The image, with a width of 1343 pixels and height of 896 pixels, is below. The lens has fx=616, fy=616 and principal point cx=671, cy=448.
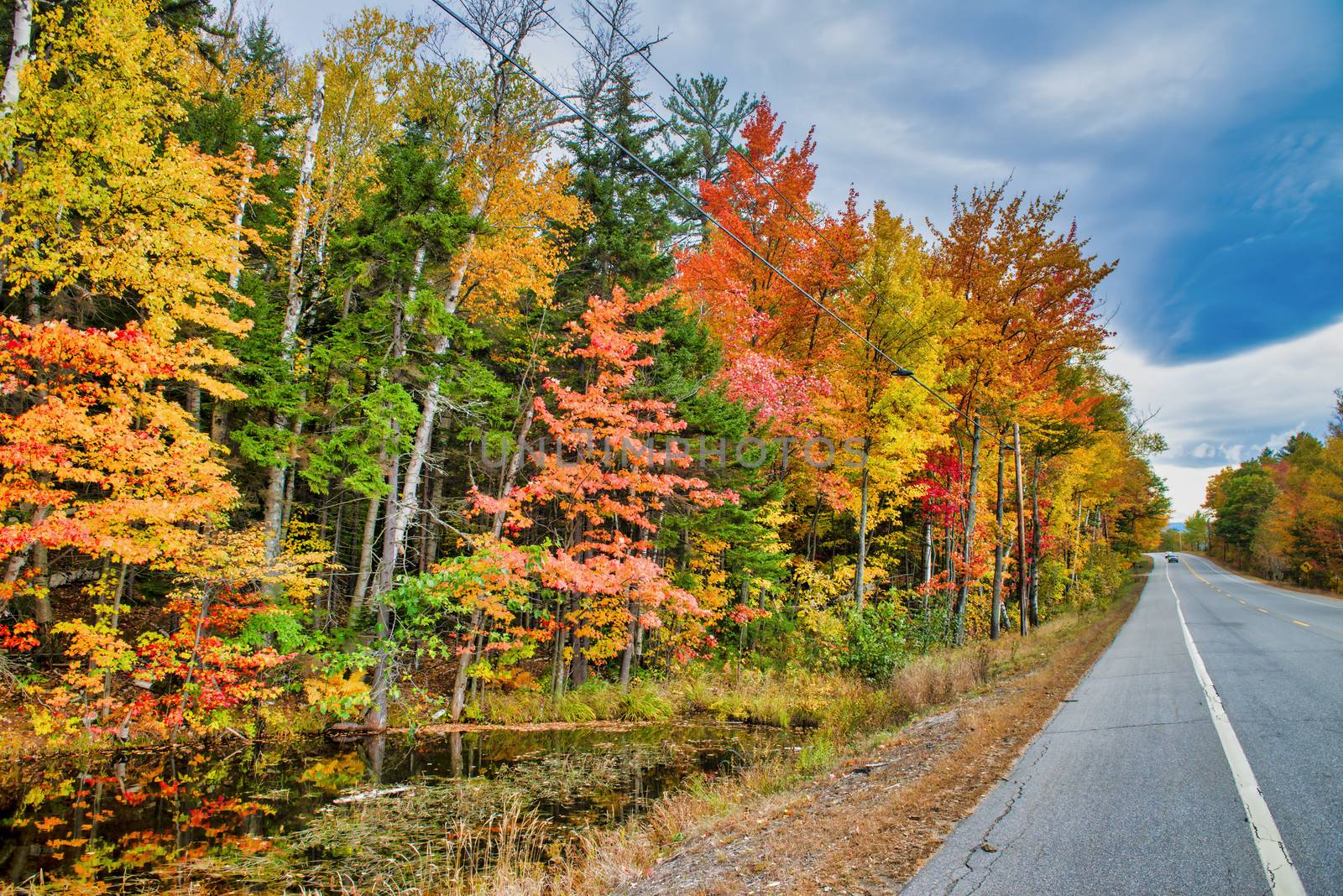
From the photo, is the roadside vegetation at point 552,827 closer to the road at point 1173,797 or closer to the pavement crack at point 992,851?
the pavement crack at point 992,851

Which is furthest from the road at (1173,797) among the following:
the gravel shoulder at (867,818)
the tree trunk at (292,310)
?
the tree trunk at (292,310)

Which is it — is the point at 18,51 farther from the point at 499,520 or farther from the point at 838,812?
→ the point at 838,812

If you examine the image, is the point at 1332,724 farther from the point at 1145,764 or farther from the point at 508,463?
the point at 508,463

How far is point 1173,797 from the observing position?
500cm

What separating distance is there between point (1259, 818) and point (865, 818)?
2807mm

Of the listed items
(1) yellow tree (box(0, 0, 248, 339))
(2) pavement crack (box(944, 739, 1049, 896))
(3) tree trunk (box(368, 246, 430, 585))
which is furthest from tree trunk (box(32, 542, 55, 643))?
(2) pavement crack (box(944, 739, 1049, 896))

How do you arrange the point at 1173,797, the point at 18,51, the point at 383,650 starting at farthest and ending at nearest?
the point at 383,650 → the point at 18,51 → the point at 1173,797

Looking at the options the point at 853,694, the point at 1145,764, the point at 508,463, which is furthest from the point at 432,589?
the point at 1145,764

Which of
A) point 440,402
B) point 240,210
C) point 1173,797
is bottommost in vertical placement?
point 1173,797

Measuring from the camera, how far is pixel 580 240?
17.5 meters

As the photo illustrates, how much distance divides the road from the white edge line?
0.01 meters

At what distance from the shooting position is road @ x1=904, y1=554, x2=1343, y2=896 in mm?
3857

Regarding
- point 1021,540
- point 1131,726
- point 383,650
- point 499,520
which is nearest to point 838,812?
point 1131,726

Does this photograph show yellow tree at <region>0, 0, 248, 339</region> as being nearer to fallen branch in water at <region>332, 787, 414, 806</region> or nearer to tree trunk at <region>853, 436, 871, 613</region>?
fallen branch in water at <region>332, 787, 414, 806</region>
